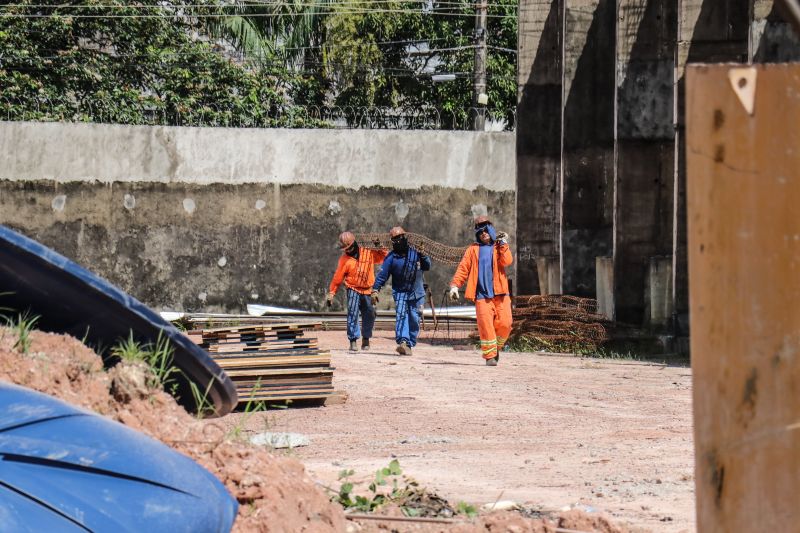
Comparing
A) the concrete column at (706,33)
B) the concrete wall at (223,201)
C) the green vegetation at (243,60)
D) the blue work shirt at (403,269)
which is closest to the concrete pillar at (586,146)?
the concrete wall at (223,201)

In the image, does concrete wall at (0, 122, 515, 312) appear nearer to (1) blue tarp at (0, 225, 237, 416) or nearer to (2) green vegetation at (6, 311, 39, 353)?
(1) blue tarp at (0, 225, 237, 416)

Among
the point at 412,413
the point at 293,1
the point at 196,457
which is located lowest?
the point at 412,413

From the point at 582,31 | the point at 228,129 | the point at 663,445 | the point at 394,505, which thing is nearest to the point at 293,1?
the point at 228,129

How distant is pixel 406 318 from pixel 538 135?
628 cm

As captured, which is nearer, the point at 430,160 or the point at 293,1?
the point at 430,160

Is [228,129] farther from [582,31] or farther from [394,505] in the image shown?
[394,505]

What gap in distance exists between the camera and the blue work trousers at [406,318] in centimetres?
1709

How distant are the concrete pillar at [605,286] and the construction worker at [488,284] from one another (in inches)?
146

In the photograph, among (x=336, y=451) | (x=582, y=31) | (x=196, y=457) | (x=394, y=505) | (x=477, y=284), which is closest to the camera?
(x=196, y=457)

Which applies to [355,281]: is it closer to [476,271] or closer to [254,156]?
[476,271]

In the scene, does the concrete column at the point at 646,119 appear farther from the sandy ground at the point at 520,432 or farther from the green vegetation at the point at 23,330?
the green vegetation at the point at 23,330

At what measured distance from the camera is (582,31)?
66.7 ft

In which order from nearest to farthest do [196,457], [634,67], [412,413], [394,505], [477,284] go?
[196,457] < [394,505] < [412,413] < [477,284] < [634,67]

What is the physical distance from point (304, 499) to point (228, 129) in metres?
19.3
